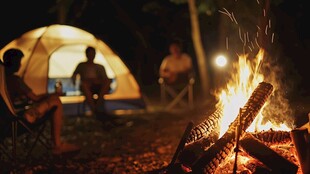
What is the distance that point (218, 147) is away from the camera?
12.7ft

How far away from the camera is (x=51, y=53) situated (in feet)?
31.8

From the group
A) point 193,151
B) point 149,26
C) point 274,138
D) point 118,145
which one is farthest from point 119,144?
point 149,26

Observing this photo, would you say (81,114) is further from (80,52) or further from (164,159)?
(164,159)

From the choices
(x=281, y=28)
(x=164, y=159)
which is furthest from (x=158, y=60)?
(x=164, y=159)

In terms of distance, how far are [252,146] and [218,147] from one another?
0.31 m

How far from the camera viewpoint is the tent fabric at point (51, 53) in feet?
29.7

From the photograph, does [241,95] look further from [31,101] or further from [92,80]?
[92,80]

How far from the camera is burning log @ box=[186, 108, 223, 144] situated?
168 inches

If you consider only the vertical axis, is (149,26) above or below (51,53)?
above

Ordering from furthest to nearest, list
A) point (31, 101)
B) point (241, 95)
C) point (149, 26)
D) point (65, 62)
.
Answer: point (149, 26), point (65, 62), point (31, 101), point (241, 95)

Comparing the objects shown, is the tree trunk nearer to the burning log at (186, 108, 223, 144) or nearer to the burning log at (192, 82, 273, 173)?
the burning log at (186, 108, 223, 144)

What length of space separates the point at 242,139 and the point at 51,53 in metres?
6.58

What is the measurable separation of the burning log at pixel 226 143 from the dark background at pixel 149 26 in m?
4.63

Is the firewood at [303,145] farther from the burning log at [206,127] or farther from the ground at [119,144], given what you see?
the ground at [119,144]
